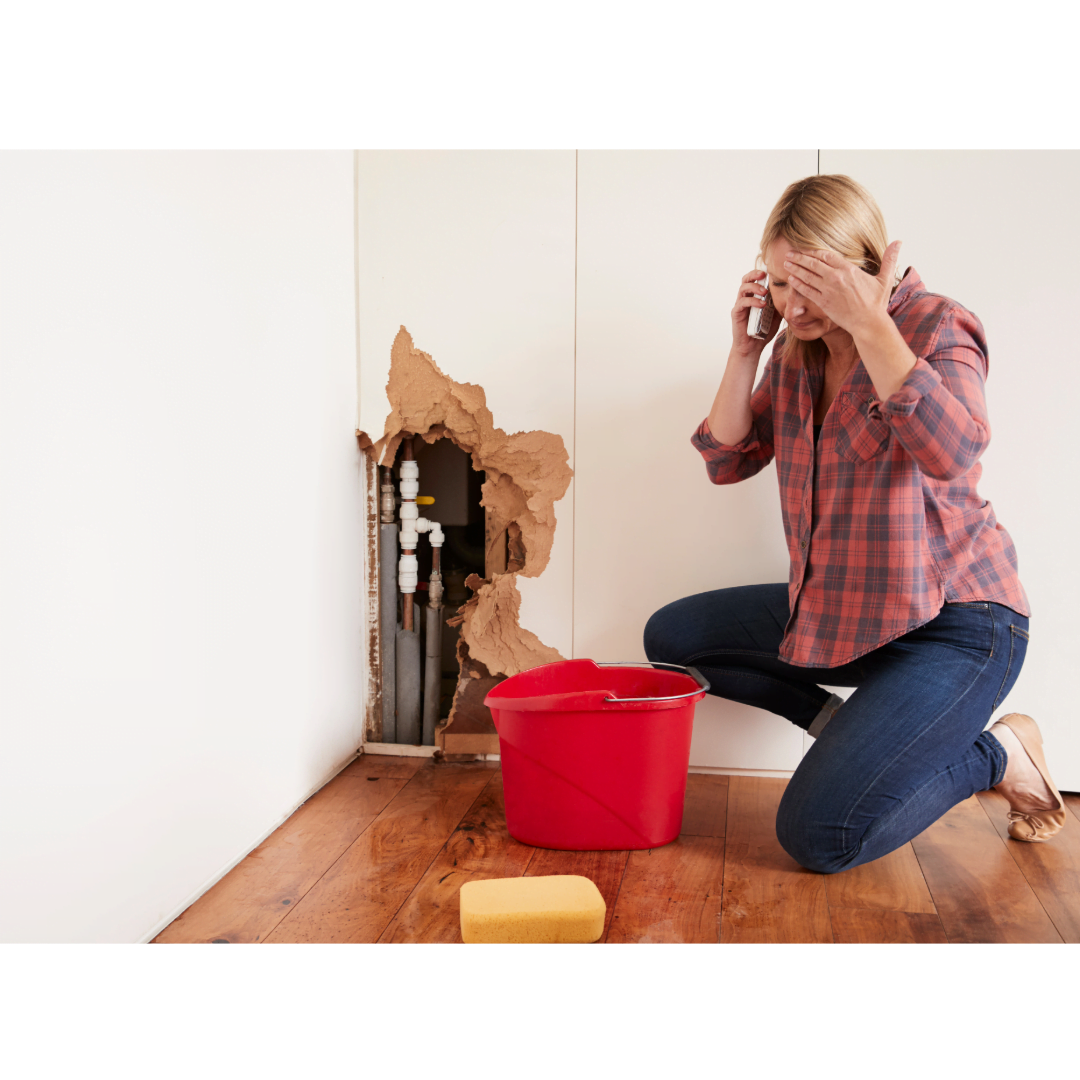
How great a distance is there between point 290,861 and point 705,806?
0.81 meters

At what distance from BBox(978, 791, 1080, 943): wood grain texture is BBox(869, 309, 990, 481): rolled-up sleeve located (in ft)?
2.23

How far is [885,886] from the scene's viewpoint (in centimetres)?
140

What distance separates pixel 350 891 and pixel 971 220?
170 cm

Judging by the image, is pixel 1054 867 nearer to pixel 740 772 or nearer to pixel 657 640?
pixel 740 772

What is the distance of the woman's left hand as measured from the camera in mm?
1247

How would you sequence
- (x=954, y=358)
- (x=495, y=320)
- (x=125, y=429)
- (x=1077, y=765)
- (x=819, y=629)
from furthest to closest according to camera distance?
(x=495, y=320) < (x=1077, y=765) < (x=819, y=629) < (x=954, y=358) < (x=125, y=429)

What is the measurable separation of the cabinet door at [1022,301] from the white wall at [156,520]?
3.88 ft

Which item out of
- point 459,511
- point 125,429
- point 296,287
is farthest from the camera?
point 459,511

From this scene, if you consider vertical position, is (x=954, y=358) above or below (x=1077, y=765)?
above

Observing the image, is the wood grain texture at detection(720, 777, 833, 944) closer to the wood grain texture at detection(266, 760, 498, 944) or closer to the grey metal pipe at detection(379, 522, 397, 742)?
the wood grain texture at detection(266, 760, 498, 944)

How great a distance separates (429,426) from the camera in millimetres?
1968

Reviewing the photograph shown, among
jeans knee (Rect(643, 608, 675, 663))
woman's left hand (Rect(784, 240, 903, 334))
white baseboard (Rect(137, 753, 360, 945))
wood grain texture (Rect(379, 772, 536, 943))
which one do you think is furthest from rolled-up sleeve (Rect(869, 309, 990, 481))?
white baseboard (Rect(137, 753, 360, 945))

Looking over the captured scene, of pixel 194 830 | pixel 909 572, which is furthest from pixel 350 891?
pixel 909 572

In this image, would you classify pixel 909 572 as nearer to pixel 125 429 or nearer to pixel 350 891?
pixel 350 891
